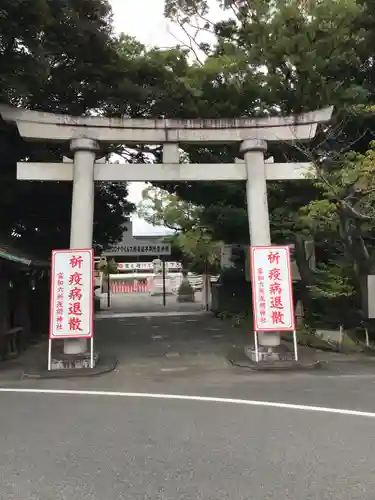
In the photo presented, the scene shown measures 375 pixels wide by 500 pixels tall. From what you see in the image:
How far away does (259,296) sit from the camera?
442 inches

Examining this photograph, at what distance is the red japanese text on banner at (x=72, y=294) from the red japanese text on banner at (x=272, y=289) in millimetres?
3613

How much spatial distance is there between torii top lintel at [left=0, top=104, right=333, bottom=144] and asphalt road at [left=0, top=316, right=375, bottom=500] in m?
5.39

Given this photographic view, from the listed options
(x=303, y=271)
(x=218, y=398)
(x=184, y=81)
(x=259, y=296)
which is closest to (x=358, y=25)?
(x=184, y=81)

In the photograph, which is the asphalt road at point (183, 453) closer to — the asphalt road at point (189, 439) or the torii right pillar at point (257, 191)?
the asphalt road at point (189, 439)

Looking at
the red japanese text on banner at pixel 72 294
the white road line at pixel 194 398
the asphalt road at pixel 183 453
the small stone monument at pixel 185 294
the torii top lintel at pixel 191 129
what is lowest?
the asphalt road at pixel 183 453

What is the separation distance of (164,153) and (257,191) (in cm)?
237

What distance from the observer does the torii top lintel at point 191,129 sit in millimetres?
11641

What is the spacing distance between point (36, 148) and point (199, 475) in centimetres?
1167

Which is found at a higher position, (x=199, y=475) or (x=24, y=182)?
(x=24, y=182)

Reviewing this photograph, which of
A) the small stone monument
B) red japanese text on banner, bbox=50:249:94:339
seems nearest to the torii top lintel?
red japanese text on banner, bbox=50:249:94:339

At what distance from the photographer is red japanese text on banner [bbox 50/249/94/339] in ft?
35.8

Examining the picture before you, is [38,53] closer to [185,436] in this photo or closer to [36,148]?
[36,148]

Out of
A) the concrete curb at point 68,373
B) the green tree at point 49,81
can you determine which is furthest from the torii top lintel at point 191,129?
the concrete curb at point 68,373

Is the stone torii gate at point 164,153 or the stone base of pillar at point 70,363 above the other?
the stone torii gate at point 164,153
